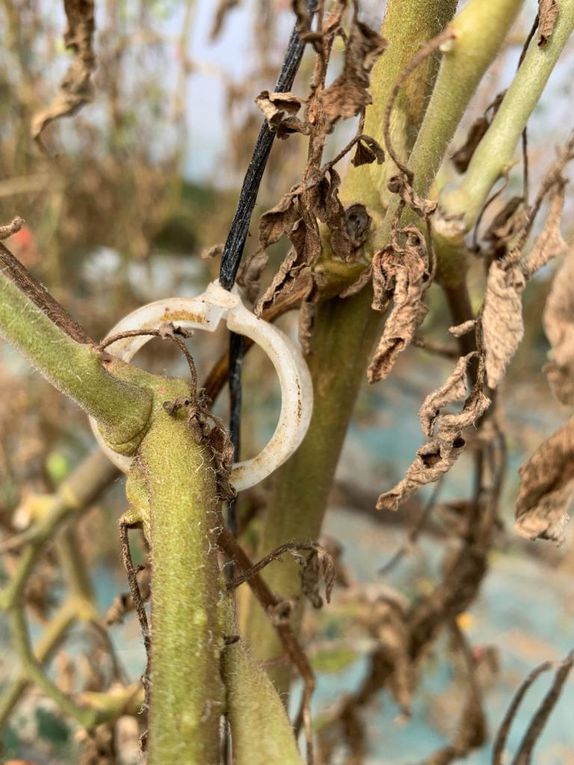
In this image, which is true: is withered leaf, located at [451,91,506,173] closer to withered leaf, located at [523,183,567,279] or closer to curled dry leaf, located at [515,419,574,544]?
withered leaf, located at [523,183,567,279]

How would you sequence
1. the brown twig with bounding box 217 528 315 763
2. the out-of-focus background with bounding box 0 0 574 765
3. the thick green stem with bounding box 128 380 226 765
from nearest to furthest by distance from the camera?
the thick green stem with bounding box 128 380 226 765 < the brown twig with bounding box 217 528 315 763 < the out-of-focus background with bounding box 0 0 574 765

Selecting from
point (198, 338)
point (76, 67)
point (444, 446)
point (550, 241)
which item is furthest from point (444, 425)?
point (198, 338)

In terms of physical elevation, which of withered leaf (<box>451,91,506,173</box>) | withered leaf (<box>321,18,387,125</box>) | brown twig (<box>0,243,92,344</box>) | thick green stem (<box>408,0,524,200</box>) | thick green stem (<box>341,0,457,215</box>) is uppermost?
withered leaf (<box>451,91,506,173</box>)

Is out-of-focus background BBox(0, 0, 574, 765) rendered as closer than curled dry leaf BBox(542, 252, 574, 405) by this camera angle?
No

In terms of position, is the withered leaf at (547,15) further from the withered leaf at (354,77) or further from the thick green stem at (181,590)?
the thick green stem at (181,590)

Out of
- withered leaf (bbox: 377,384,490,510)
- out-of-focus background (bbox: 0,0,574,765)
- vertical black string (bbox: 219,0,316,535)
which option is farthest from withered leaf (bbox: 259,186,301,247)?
out-of-focus background (bbox: 0,0,574,765)

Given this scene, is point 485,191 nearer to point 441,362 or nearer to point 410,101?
point 410,101

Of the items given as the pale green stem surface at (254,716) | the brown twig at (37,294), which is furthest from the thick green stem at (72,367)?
the pale green stem surface at (254,716)

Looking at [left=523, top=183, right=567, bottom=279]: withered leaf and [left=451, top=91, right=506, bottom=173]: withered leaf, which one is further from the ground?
[left=451, top=91, right=506, bottom=173]: withered leaf
